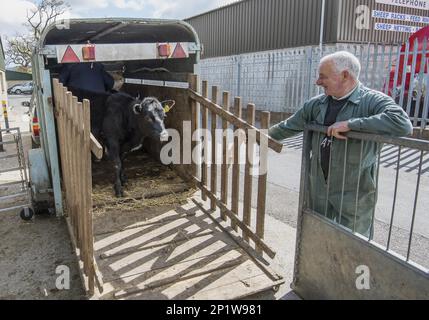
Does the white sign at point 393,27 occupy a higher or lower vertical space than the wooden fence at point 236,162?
higher

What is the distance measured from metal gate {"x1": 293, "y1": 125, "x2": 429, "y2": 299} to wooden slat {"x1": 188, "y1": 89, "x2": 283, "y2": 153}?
272mm

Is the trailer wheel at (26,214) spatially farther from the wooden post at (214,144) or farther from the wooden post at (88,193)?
the wooden post at (214,144)

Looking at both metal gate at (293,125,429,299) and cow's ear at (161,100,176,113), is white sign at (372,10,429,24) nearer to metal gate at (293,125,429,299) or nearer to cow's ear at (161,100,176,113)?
cow's ear at (161,100,176,113)

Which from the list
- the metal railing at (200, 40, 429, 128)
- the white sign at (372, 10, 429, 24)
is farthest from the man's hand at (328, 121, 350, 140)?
the white sign at (372, 10, 429, 24)

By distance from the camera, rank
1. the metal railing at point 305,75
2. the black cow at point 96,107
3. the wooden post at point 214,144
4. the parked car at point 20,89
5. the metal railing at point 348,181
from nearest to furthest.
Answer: the metal railing at point 348,181, the wooden post at point 214,144, the black cow at point 96,107, the metal railing at point 305,75, the parked car at point 20,89

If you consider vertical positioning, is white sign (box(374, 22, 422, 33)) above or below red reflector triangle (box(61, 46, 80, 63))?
above

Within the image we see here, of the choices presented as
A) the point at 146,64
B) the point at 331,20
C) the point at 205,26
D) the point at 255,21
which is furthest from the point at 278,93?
the point at 205,26

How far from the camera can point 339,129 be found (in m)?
2.65

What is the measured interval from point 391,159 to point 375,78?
132 inches

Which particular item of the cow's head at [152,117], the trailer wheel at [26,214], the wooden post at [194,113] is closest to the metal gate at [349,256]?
the wooden post at [194,113]

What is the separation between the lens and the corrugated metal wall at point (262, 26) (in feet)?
53.6

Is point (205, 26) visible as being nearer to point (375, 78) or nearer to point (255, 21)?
point (255, 21)

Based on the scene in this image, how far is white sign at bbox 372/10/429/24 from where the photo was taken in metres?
17.0

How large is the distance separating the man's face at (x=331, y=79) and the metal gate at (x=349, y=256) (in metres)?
0.33
